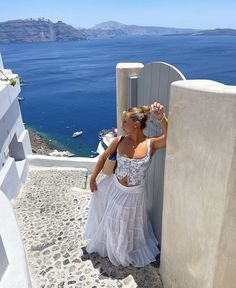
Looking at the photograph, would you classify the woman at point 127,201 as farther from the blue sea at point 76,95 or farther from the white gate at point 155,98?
the blue sea at point 76,95

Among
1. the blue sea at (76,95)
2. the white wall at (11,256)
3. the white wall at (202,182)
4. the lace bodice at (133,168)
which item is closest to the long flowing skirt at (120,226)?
the lace bodice at (133,168)

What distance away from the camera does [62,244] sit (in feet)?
16.6

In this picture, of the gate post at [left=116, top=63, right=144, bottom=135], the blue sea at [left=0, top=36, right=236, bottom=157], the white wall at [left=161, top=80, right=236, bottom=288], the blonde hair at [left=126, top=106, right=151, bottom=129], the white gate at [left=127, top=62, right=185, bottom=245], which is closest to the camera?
the white wall at [left=161, top=80, right=236, bottom=288]

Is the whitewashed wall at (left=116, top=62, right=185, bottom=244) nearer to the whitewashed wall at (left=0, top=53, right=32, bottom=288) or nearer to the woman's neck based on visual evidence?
the woman's neck

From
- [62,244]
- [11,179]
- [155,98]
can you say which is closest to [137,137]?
[155,98]

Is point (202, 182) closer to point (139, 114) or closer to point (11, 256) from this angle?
point (139, 114)

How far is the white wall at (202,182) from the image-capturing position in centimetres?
249

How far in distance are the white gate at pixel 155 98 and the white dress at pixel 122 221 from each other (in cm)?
25

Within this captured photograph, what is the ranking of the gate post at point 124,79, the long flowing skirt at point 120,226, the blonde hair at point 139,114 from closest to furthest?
1. the blonde hair at point 139,114
2. the long flowing skirt at point 120,226
3. the gate post at point 124,79

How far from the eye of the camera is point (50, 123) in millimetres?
42250

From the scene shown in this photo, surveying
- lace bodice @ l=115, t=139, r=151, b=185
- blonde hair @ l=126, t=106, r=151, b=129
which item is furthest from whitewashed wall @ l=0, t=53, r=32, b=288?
blonde hair @ l=126, t=106, r=151, b=129

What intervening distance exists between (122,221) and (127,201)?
0.31 metres

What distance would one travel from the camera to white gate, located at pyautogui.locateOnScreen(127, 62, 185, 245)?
3604mm

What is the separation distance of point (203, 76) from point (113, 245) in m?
59.5
